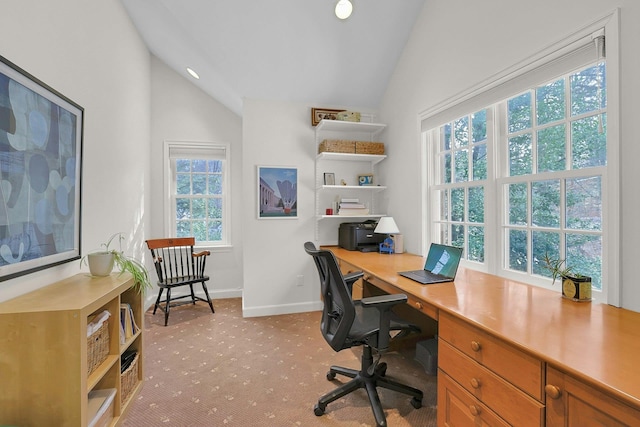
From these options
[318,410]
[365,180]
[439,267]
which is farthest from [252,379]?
[365,180]

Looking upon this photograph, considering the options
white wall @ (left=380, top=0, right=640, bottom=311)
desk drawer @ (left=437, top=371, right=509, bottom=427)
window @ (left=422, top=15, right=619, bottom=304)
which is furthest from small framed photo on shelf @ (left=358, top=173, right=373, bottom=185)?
desk drawer @ (left=437, top=371, right=509, bottom=427)

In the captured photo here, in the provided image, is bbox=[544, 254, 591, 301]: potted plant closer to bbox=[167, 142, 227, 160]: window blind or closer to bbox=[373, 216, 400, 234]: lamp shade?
bbox=[373, 216, 400, 234]: lamp shade

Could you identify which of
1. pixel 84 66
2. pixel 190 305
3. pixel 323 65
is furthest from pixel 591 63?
pixel 190 305

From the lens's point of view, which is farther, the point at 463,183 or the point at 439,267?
the point at 463,183

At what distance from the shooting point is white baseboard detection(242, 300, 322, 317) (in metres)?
3.40

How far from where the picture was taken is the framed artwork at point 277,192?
339 centimetres

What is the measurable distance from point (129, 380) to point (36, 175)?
135 centimetres

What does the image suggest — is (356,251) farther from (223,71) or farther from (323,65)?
(223,71)

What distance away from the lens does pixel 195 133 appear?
4.02 m

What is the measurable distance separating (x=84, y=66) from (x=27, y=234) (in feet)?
4.24

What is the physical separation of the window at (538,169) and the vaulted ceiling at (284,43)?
1.02 meters

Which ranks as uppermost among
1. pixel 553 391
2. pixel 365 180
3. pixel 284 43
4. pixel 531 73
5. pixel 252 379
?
pixel 284 43

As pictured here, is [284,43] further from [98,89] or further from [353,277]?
[353,277]

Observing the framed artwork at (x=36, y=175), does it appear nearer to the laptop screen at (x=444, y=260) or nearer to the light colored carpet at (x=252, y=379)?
the light colored carpet at (x=252, y=379)
